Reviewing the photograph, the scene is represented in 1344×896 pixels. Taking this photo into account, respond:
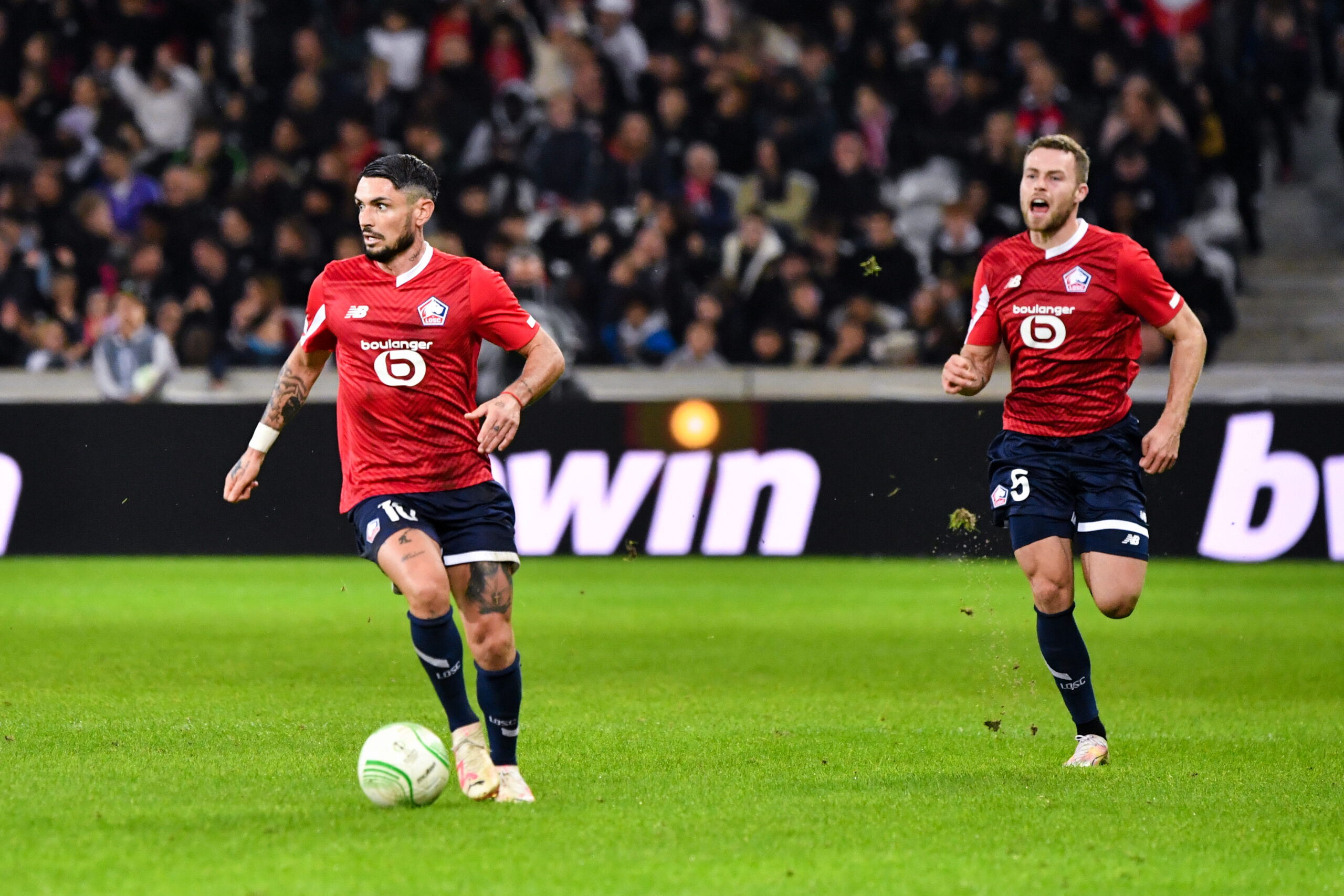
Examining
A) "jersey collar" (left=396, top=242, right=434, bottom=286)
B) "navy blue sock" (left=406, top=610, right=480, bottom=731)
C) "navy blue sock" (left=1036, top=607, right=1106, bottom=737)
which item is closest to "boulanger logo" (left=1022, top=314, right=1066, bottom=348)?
"navy blue sock" (left=1036, top=607, right=1106, bottom=737)

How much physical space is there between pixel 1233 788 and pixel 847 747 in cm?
155

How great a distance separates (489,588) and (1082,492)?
2.48 metres

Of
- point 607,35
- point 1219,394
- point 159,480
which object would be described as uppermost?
point 607,35

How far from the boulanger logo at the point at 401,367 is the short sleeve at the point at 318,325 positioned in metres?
0.25

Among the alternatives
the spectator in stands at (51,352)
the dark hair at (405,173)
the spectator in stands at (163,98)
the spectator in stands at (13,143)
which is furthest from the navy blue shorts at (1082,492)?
the spectator in stands at (13,143)

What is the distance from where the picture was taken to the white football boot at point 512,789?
6.43 meters

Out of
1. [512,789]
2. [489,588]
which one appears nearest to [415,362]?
[489,588]

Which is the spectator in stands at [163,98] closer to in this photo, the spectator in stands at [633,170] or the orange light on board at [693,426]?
the spectator in stands at [633,170]

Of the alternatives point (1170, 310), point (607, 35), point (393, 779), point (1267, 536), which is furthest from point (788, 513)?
point (393, 779)

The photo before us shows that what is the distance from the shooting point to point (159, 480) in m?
15.6

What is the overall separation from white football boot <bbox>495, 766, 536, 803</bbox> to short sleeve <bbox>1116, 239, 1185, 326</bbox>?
9.67 ft

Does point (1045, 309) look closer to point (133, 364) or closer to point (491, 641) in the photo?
point (491, 641)

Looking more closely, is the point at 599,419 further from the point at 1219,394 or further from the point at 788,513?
the point at 1219,394

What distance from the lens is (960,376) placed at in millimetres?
7398
